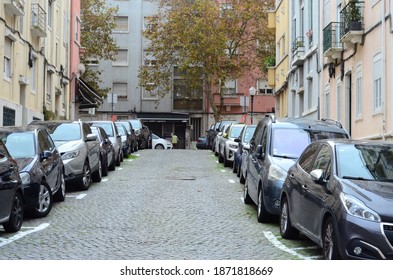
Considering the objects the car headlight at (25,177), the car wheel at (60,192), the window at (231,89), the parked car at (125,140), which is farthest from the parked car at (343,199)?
the window at (231,89)

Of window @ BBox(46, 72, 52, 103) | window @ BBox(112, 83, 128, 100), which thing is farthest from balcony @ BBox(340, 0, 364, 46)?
window @ BBox(112, 83, 128, 100)

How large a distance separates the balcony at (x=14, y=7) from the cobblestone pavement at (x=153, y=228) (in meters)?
9.18

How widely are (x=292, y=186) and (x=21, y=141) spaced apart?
5436 millimetres

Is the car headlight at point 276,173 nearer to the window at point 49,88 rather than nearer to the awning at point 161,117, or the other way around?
the window at point 49,88

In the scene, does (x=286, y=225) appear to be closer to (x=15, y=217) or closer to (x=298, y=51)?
(x=15, y=217)

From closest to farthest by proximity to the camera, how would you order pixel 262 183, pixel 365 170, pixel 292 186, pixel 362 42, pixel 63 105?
pixel 365 170 < pixel 292 186 < pixel 262 183 < pixel 362 42 < pixel 63 105

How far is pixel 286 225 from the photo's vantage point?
9.93 m

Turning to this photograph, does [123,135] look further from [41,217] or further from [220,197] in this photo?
[41,217]

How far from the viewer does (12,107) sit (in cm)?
2580

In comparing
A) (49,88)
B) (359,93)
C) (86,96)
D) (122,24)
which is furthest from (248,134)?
(122,24)

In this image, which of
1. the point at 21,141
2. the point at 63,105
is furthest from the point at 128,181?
the point at 63,105

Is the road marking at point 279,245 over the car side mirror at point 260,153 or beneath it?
beneath

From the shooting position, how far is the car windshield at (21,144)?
12.3 m

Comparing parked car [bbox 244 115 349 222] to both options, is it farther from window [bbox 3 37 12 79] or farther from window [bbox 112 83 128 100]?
window [bbox 112 83 128 100]
